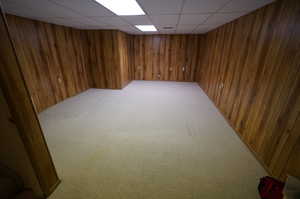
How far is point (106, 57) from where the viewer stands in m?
4.43

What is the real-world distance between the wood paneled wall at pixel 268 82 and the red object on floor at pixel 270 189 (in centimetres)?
22

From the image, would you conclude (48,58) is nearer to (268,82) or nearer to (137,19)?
(137,19)

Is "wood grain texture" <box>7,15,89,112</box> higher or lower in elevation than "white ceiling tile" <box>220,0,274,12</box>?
lower

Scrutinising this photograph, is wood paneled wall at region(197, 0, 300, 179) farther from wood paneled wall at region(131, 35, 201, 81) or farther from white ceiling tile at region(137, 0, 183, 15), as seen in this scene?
wood paneled wall at region(131, 35, 201, 81)

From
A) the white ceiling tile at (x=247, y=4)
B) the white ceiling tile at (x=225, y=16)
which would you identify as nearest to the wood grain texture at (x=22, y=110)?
the white ceiling tile at (x=247, y=4)

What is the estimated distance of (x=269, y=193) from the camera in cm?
122

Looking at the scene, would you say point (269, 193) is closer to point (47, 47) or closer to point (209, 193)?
point (209, 193)

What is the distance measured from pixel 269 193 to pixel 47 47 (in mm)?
4753

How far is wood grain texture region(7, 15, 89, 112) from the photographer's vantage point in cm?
261

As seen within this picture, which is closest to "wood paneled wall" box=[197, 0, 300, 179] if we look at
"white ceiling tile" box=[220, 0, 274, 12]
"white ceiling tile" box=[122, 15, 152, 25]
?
"white ceiling tile" box=[220, 0, 274, 12]

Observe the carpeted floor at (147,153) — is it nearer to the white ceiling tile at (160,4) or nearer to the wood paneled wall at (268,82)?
the wood paneled wall at (268,82)

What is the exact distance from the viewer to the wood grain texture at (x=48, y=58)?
2.61m

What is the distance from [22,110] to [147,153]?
1484mm

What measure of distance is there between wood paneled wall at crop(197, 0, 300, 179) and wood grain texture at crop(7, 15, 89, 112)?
3771 millimetres
